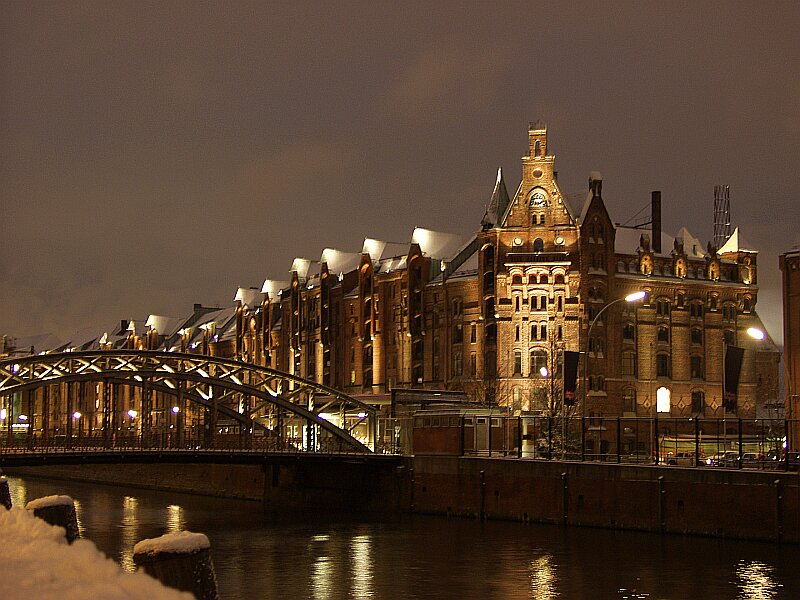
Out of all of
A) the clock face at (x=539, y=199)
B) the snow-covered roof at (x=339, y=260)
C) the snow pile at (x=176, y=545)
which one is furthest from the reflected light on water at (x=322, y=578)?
the snow-covered roof at (x=339, y=260)

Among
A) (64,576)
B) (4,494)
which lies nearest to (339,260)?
(4,494)

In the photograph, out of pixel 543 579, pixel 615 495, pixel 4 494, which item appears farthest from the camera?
pixel 615 495

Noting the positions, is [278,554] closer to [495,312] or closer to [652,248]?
[495,312]

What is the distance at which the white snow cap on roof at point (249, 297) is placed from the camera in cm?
11656

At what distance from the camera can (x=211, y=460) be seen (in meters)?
53.7

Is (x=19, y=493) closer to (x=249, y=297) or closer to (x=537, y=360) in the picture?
(x=537, y=360)

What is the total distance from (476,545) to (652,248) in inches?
2001

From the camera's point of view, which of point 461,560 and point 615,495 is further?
point 615,495

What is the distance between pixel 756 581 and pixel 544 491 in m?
15.1

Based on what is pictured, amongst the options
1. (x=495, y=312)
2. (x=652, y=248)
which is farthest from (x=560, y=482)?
(x=652, y=248)

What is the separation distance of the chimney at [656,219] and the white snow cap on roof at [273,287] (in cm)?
3486

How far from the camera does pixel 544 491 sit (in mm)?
45875

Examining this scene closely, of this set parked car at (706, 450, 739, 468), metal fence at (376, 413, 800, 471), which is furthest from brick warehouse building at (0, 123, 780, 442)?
parked car at (706, 450, 739, 468)

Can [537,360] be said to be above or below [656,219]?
below
